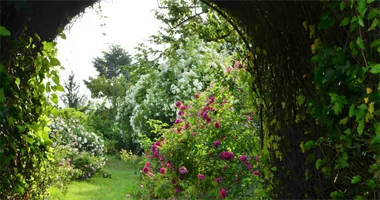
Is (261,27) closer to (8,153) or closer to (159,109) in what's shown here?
(8,153)

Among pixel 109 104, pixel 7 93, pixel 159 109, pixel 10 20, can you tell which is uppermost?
pixel 109 104

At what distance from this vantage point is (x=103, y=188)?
10148mm

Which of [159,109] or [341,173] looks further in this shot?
[159,109]

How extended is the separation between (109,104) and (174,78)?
47.6ft

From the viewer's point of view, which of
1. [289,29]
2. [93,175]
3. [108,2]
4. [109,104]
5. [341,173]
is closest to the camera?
[341,173]

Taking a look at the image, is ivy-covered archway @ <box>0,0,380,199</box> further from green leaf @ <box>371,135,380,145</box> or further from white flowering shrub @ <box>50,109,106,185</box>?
white flowering shrub @ <box>50,109,106,185</box>

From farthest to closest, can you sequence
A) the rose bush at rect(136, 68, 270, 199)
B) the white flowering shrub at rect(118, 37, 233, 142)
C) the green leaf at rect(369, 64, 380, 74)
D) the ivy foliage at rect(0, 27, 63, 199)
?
the white flowering shrub at rect(118, 37, 233, 142)
the rose bush at rect(136, 68, 270, 199)
the ivy foliage at rect(0, 27, 63, 199)
the green leaf at rect(369, 64, 380, 74)

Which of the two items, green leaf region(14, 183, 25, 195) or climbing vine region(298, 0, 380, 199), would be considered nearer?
climbing vine region(298, 0, 380, 199)

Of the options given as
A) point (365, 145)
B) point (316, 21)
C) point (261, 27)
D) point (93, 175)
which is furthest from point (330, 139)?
point (93, 175)

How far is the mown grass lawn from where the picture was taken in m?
8.61

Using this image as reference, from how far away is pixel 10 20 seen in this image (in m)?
2.92

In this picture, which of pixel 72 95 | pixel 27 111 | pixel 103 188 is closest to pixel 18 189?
pixel 27 111

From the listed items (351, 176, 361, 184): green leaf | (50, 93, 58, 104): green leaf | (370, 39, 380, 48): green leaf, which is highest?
(50, 93, 58, 104): green leaf

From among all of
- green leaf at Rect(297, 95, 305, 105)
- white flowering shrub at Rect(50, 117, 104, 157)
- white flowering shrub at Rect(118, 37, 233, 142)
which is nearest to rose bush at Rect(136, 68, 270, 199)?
green leaf at Rect(297, 95, 305, 105)
